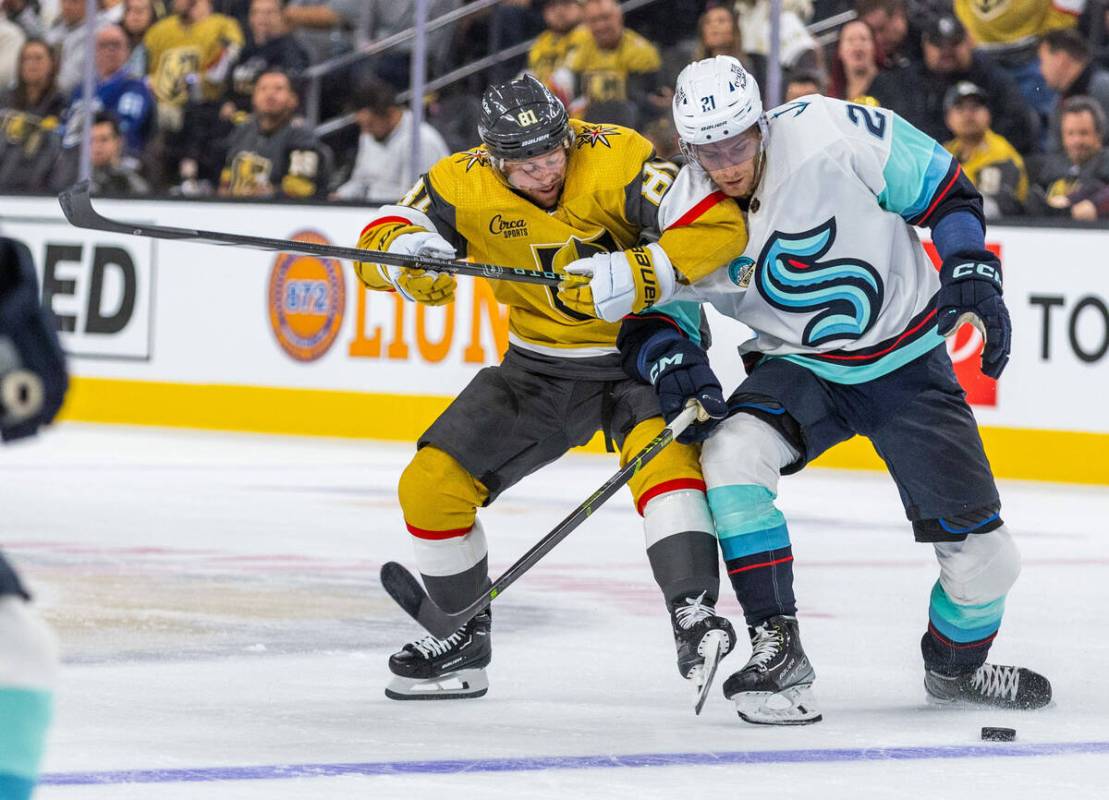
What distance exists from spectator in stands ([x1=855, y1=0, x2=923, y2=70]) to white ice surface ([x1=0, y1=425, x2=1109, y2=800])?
157 centimetres

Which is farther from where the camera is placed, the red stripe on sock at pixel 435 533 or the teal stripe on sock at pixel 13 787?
the red stripe on sock at pixel 435 533

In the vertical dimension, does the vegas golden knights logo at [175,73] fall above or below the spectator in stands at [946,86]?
below

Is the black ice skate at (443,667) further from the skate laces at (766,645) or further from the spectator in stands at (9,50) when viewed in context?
the spectator in stands at (9,50)

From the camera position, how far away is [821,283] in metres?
3.48

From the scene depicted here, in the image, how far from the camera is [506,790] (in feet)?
9.11

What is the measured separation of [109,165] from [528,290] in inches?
226

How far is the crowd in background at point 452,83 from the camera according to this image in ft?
23.9

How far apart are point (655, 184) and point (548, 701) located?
94 centimetres

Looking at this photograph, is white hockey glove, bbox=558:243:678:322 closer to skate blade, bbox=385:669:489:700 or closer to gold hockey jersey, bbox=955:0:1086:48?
skate blade, bbox=385:669:489:700

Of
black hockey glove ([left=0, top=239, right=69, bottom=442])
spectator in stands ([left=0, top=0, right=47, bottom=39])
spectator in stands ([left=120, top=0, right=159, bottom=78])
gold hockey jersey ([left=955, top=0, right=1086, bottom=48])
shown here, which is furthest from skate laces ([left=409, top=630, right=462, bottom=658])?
spectator in stands ([left=0, top=0, right=47, bottom=39])

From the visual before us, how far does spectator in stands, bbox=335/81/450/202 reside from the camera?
26.9 feet

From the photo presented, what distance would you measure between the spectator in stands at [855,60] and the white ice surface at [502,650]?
1.50m

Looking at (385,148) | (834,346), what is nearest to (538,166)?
(834,346)

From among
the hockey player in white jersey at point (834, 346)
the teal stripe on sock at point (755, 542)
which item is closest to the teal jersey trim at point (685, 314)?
the hockey player in white jersey at point (834, 346)
